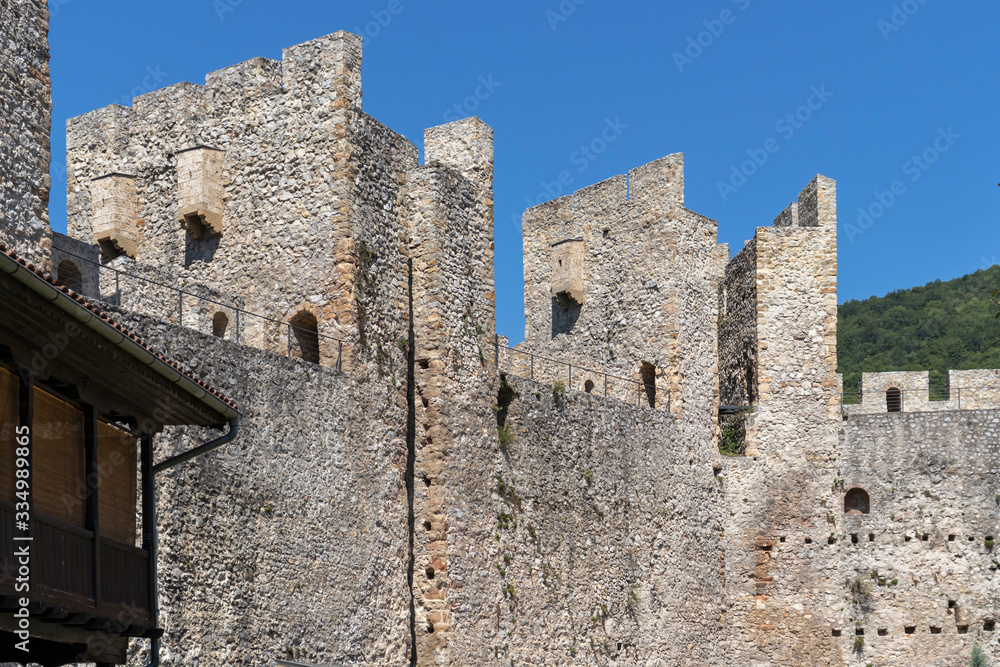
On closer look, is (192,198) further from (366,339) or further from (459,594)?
(459,594)

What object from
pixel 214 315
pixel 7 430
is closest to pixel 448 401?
pixel 214 315

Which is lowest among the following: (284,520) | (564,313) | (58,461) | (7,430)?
(284,520)

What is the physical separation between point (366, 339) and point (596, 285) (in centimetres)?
1125

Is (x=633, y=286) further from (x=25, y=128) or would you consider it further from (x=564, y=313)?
(x=25, y=128)

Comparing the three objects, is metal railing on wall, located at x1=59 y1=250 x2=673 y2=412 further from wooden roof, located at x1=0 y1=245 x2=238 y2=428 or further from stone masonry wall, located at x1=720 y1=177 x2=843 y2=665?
stone masonry wall, located at x1=720 y1=177 x2=843 y2=665

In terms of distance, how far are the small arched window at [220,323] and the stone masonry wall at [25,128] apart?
199 inches

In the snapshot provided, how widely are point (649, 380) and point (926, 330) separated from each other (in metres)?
25.7

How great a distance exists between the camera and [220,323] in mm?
21656

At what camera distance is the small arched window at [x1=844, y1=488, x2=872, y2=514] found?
2931 cm

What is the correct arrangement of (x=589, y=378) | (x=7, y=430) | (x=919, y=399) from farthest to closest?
(x=919, y=399), (x=589, y=378), (x=7, y=430)

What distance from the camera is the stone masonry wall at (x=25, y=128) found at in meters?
16.0

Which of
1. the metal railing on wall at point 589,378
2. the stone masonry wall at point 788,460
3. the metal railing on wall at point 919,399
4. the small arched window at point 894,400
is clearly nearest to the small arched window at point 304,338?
the metal railing on wall at point 589,378

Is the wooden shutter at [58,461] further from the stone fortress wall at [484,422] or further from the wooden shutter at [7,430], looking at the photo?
the stone fortress wall at [484,422]

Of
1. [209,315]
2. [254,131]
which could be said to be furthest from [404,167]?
[209,315]
